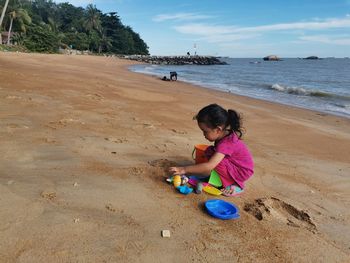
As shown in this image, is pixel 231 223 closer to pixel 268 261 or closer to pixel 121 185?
pixel 268 261

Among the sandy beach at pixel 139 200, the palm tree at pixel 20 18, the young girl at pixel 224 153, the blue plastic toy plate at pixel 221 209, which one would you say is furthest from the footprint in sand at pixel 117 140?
the palm tree at pixel 20 18

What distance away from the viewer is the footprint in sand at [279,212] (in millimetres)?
3245

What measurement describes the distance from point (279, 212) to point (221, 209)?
1.97 feet

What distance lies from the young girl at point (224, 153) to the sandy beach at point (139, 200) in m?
0.20

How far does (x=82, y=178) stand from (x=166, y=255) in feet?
4.87

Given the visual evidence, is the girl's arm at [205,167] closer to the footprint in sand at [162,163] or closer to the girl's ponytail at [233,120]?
the girl's ponytail at [233,120]

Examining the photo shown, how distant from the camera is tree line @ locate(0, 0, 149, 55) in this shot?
5141 cm

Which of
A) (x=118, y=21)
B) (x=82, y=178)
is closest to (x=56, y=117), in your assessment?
(x=82, y=178)

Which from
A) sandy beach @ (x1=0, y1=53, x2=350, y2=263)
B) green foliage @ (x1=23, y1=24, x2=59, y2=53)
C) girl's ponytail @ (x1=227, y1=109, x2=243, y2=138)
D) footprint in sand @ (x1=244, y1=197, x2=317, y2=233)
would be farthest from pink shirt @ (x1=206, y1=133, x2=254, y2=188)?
green foliage @ (x1=23, y1=24, x2=59, y2=53)

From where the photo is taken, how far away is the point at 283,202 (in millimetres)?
3641

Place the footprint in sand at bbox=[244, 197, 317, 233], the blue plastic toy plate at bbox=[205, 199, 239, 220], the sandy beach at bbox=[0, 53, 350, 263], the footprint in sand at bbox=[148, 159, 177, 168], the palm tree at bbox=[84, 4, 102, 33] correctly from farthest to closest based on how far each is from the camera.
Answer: the palm tree at bbox=[84, 4, 102, 33] → the footprint in sand at bbox=[148, 159, 177, 168] → the footprint in sand at bbox=[244, 197, 317, 233] → the blue plastic toy plate at bbox=[205, 199, 239, 220] → the sandy beach at bbox=[0, 53, 350, 263]

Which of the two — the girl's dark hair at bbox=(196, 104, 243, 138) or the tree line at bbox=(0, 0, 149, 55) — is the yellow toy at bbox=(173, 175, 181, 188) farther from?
the tree line at bbox=(0, 0, 149, 55)

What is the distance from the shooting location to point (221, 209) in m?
3.26

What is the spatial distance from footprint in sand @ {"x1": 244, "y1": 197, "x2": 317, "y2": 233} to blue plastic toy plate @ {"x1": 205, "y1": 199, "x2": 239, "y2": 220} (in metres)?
0.20
